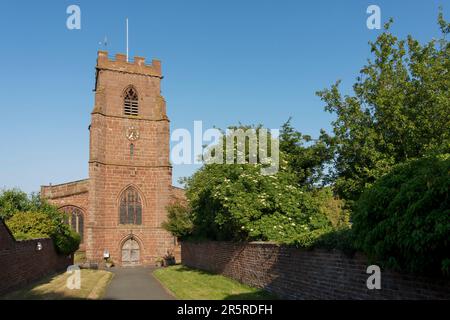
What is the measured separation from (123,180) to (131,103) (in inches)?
302

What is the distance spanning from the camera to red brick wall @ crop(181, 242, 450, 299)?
697 centimetres

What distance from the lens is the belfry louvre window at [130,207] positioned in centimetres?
3938

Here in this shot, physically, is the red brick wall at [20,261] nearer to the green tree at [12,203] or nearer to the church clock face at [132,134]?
the green tree at [12,203]

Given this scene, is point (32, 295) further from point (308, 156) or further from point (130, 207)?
point (130, 207)

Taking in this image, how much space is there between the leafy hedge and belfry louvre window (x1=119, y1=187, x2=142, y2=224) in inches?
1333

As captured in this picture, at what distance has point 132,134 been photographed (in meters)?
40.6

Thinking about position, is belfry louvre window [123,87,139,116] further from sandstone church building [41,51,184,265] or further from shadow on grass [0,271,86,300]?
shadow on grass [0,271,86,300]

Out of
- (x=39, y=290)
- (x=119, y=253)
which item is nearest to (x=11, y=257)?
(x=39, y=290)

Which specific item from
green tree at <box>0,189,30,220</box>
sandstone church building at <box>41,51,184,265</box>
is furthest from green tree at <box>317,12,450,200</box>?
sandstone church building at <box>41,51,184,265</box>

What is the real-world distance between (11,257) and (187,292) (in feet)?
18.6

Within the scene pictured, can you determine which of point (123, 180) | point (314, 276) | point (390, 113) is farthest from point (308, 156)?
point (123, 180)

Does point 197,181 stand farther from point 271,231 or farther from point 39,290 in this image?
point 39,290

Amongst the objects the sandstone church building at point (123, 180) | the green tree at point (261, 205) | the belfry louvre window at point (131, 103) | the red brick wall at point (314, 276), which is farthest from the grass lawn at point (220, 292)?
the belfry louvre window at point (131, 103)

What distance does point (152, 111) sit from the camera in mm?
41969
